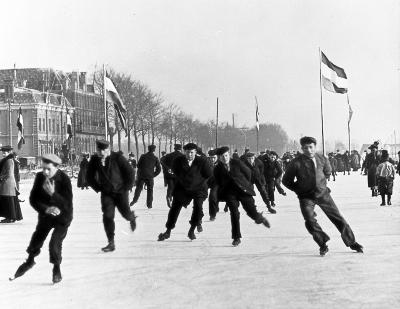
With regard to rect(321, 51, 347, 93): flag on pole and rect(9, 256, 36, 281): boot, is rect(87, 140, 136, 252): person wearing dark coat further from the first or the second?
rect(321, 51, 347, 93): flag on pole

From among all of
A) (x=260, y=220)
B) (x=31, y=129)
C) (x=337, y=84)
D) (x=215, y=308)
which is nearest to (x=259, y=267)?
(x=215, y=308)

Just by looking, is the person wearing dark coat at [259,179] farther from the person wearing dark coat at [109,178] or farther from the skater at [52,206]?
the skater at [52,206]

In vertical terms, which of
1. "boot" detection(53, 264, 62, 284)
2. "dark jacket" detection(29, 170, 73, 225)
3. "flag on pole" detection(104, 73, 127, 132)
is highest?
"flag on pole" detection(104, 73, 127, 132)

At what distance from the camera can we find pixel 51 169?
304 inches

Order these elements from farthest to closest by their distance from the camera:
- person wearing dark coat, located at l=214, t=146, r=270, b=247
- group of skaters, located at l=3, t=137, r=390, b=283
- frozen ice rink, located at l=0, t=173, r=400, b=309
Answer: person wearing dark coat, located at l=214, t=146, r=270, b=247 → group of skaters, located at l=3, t=137, r=390, b=283 → frozen ice rink, located at l=0, t=173, r=400, b=309

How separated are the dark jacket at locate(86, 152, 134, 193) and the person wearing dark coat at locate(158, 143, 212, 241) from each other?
1242 mm

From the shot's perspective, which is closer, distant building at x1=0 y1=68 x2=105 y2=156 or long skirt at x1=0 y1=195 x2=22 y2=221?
long skirt at x1=0 y1=195 x2=22 y2=221

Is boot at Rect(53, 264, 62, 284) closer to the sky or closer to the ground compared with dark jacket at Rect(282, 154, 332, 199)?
closer to the ground

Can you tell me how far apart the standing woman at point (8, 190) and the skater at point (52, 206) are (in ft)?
24.7

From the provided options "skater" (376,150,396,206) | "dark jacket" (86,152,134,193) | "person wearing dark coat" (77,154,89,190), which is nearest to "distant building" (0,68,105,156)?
"person wearing dark coat" (77,154,89,190)

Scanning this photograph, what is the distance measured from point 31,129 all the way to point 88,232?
2776 inches

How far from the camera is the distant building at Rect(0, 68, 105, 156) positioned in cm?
8019

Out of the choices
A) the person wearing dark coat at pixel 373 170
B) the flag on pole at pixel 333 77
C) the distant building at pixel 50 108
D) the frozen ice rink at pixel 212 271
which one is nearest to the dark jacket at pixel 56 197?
the frozen ice rink at pixel 212 271

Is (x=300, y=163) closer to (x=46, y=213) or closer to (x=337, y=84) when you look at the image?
(x=46, y=213)
